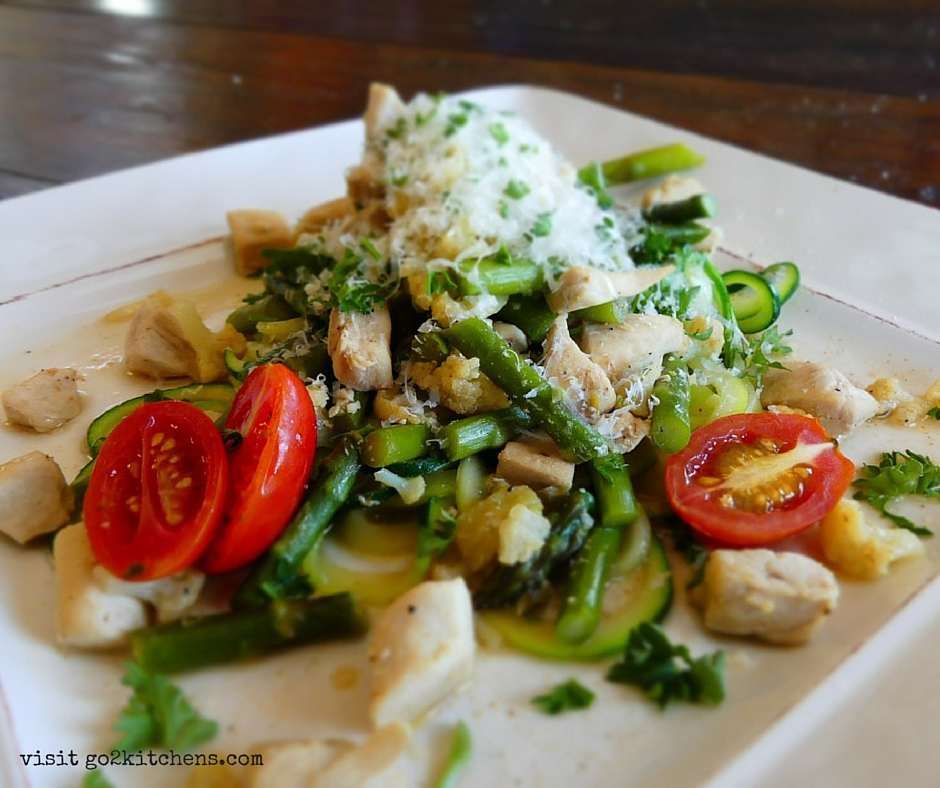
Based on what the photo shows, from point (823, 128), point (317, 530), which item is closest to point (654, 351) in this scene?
point (317, 530)

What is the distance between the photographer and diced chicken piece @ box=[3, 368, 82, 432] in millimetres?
2963

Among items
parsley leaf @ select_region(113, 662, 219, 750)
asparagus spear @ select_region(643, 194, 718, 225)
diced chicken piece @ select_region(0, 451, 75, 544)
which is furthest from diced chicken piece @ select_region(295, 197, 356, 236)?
parsley leaf @ select_region(113, 662, 219, 750)

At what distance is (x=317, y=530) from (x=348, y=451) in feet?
1.05

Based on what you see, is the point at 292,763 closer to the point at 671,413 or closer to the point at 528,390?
the point at 528,390

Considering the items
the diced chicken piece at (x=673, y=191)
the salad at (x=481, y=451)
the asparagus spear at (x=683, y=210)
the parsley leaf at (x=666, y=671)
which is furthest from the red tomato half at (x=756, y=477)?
the diced chicken piece at (x=673, y=191)

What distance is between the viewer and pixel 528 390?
2.71m

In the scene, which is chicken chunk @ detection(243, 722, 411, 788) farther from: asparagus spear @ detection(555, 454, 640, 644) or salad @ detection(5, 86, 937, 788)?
asparagus spear @ detection(555, 454, 640, 644)

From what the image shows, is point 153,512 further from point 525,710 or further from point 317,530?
point 525,710

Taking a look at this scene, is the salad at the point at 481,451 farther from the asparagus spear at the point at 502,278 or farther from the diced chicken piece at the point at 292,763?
the diced chicken piece at the point at 292,763

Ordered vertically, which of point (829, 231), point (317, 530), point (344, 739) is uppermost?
point (829, 231)

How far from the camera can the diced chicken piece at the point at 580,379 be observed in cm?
277

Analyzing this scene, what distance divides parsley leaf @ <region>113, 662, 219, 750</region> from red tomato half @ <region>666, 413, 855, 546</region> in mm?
1539

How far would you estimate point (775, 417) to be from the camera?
274 cm

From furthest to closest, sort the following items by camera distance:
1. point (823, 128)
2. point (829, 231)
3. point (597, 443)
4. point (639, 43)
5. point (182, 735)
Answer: point (639, 43)
point (823, 128)
point (829, 231)
point (597, 443)
point (182, 735)
